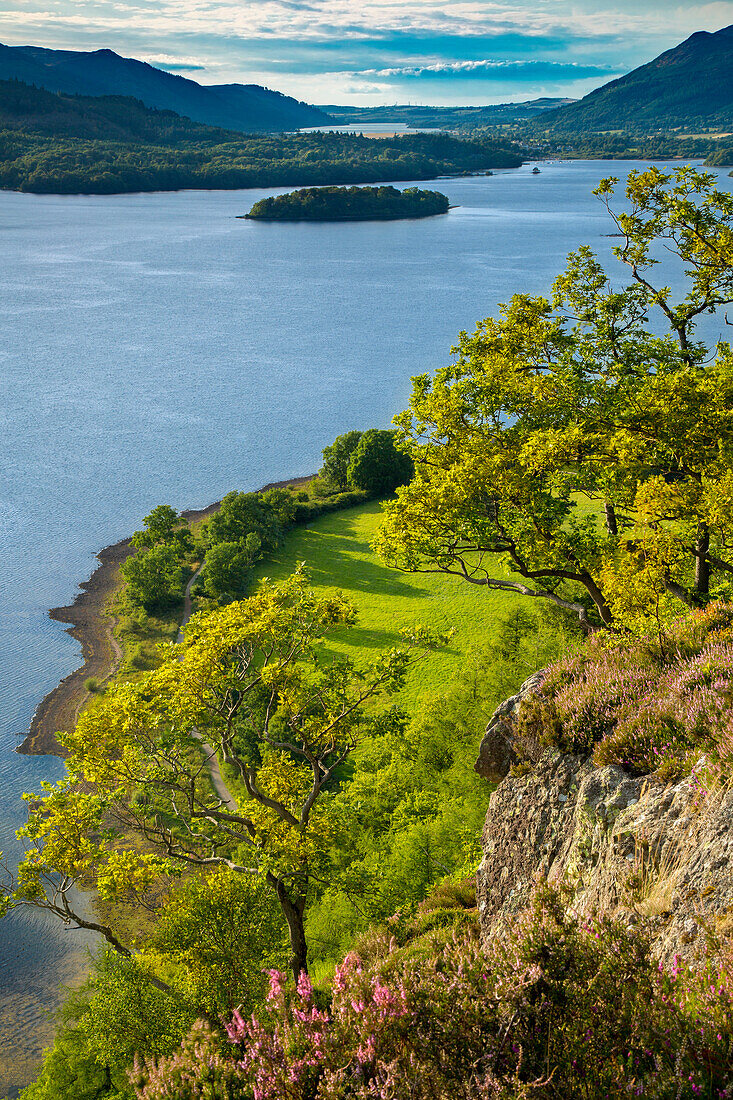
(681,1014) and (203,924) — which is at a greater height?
(681,1014)

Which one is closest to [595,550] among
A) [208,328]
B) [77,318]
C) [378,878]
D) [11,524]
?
[378,878]

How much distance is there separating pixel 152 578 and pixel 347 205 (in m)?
167

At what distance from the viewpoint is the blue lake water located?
134ft

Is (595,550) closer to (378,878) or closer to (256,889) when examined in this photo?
(378,878)

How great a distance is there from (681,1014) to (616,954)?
642mm

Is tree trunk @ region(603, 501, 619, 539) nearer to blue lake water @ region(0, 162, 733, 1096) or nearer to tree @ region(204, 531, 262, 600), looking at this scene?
blue lake water @ region(0, 162, 733, 1096)

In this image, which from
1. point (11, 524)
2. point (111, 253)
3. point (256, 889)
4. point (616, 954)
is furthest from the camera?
point (111, 253)

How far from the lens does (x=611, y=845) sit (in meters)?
7.51

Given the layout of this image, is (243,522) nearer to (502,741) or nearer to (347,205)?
(502,741)

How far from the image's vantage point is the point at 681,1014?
5027 mm

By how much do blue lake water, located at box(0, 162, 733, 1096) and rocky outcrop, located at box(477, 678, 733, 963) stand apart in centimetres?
1941

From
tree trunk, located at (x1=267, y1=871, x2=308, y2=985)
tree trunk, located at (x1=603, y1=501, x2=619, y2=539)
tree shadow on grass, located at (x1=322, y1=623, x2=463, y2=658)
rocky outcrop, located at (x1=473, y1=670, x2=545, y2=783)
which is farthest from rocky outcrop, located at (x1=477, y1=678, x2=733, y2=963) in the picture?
tree shadow on grass, located at (x1=322, y1=623, x2=463, y2=658)

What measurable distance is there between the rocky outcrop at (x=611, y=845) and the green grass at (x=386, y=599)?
24.0 metres

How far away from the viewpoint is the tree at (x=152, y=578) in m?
43.4
